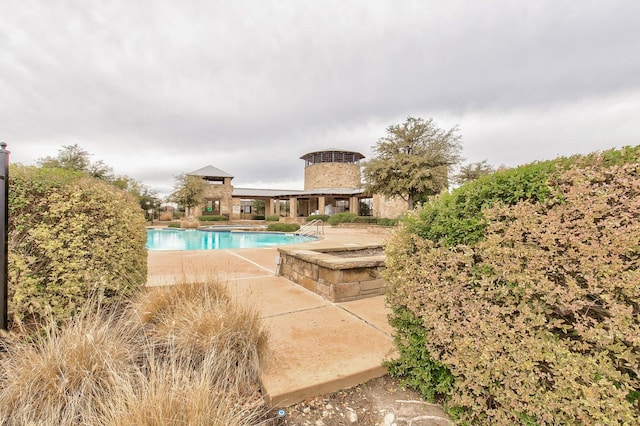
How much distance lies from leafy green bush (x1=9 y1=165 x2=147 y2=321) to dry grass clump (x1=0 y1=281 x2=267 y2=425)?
299mm

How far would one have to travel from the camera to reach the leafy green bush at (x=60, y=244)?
6.82 ft

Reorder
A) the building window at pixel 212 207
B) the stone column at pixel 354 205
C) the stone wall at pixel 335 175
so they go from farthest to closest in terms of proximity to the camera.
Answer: the stone wall at pixel 335 175, the building window at pixel 212 207, the stone column at pixel 354 205

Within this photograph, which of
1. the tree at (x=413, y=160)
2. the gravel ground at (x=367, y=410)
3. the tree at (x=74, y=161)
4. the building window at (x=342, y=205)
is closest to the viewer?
the gravel ground at (x=367, y=410)

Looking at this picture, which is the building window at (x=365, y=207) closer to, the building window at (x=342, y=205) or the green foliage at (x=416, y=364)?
the building window at (x=342, y=205)

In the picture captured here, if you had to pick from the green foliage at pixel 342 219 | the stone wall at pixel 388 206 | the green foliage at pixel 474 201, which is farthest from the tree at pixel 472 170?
the green foliage at pixel 474 201

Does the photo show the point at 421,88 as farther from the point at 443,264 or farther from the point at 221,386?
the point at 221,386

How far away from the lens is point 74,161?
1967 centimetres

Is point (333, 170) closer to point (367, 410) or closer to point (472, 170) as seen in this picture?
point (472, 170)

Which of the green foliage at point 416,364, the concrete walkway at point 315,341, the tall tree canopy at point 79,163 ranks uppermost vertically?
the tall tree canopy at point 79,163

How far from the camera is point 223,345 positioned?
1879 mm

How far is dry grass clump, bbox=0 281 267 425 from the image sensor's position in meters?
1.27

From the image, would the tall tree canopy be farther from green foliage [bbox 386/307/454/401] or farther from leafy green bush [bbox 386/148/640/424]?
leafy green bush [bbox 386/148/640/424]

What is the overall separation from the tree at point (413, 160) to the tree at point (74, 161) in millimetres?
21799

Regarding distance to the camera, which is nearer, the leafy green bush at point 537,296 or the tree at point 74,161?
the leafy green bush at point 537,296
